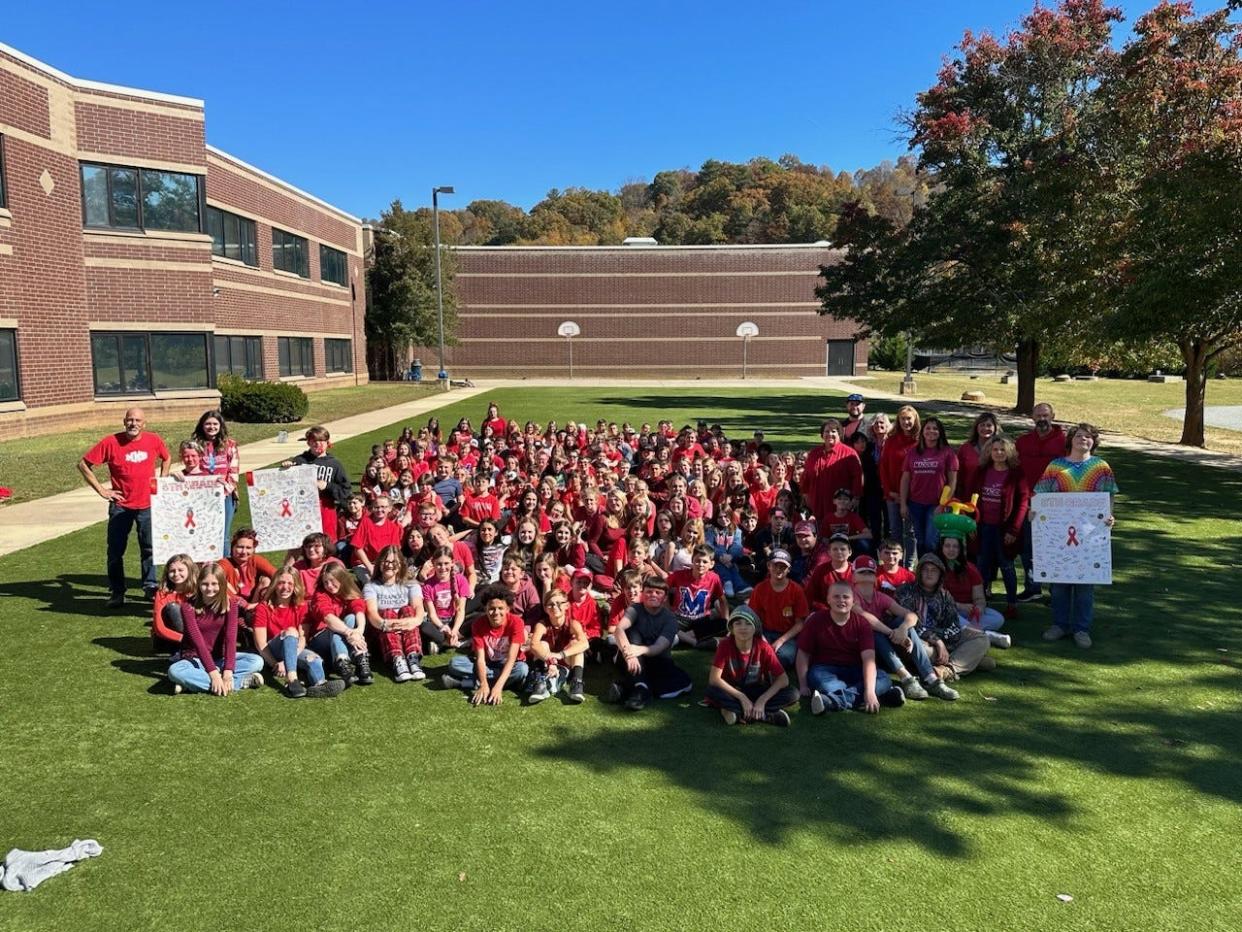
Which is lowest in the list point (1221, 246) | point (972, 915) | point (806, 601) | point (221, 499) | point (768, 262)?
point (972, 915)

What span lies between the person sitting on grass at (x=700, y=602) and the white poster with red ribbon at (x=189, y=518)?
4.09 meters

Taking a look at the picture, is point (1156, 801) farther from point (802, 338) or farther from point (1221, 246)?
point (802, 338)

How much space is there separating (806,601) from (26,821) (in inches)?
200

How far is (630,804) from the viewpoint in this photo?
482cm

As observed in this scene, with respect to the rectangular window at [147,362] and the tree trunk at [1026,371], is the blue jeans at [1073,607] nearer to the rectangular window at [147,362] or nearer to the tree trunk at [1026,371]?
the rectangular window at [147,362]

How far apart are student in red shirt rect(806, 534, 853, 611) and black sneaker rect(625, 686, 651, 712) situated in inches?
56.9

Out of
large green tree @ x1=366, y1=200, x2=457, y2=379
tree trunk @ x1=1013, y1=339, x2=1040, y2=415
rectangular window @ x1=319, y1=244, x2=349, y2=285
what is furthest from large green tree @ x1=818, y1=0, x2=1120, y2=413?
large green tree @ x1=366, y1=200, x2=457, y2=379

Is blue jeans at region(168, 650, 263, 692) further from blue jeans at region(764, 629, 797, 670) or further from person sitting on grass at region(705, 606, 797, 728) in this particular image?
blue jeans at region(764, 629, 797, 670)

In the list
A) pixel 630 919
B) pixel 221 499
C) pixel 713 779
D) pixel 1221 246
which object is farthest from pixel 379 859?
pixel 1221 246

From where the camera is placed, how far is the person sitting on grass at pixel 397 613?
22.1 feet

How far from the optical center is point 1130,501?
13719 mm

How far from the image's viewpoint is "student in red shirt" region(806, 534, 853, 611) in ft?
21.2

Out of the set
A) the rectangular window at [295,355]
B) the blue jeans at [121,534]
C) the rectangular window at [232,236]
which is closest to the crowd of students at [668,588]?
the blue jeans at [121,534]

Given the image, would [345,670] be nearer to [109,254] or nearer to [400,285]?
[109,254]
